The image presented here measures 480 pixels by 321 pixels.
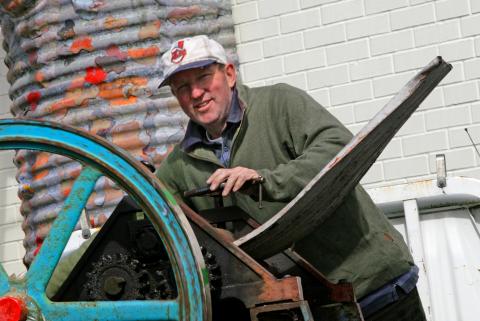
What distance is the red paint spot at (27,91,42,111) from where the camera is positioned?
530 cm

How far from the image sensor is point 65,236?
6.93 feet

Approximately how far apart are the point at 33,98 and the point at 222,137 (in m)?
2.66

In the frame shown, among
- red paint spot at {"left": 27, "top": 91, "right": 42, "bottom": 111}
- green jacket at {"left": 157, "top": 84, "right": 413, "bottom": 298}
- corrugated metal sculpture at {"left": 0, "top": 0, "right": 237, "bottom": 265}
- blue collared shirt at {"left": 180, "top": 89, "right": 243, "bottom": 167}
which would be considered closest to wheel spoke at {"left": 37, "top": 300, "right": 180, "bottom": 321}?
green jacket at {"left": 157, "top": 84, "right": 413, "bottom": 298}

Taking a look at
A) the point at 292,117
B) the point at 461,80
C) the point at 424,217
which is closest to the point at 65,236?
the point at 292,117

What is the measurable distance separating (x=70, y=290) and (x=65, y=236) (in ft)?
0.59

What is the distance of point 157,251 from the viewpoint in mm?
2160

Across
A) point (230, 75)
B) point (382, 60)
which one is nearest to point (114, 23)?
point (382, 60)

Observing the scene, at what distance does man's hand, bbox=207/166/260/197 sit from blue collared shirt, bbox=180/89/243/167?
1.59 ft

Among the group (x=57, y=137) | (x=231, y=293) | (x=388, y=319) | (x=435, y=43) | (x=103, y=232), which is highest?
(x=435, y=43)

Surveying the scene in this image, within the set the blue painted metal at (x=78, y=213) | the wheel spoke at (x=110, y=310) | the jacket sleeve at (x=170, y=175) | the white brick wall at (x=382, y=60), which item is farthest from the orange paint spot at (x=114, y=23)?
the wheel spoke at (x=110, y=310)

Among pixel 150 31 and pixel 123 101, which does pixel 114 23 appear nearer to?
pixel 150 31

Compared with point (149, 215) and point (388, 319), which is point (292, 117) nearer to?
point (388, 319)

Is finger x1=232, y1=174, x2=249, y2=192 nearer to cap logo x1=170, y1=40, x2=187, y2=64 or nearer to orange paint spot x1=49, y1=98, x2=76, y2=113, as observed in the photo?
cap logo x1=170, y1=40, x2=187, y2=64

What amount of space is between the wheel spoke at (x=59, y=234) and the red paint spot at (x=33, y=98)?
325 centimetres
